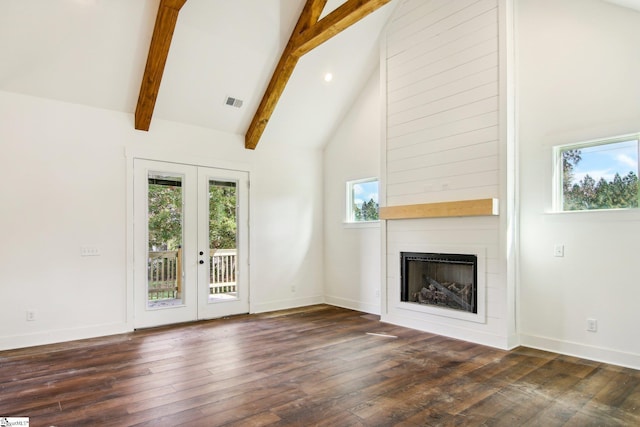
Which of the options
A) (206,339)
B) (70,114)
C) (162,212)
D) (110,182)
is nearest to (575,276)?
(206,339)

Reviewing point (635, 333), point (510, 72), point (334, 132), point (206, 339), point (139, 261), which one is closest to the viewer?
point (635, 333)

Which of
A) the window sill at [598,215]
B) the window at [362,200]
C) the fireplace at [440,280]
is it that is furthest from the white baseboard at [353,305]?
the window sill at [598,215]

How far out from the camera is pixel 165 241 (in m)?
5.35

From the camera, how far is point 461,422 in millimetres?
2568

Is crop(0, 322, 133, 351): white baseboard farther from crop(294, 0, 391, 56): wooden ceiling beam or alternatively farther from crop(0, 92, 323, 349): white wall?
crop(294, 0, 391, 56): wooden ceiling beam

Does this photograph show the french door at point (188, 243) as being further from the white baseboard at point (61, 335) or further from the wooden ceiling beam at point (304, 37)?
the wooden ceiling beam at point (304, 37)

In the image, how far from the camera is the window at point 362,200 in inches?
245

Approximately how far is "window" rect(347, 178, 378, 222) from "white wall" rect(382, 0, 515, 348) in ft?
2.45

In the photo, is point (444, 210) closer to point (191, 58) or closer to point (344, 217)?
point (344, 217)

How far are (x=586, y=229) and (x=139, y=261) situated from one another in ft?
17.4

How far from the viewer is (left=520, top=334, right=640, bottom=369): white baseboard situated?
358cm

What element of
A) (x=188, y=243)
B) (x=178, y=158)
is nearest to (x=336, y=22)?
(x=178, y=158)

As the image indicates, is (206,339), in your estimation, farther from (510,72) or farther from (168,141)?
(510,72)

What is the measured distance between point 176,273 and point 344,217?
2874 mm
